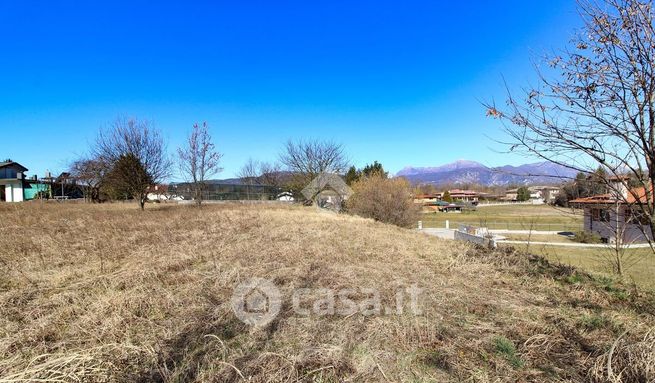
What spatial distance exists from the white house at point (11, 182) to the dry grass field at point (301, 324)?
1656 inches

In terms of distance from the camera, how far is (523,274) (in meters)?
5.12

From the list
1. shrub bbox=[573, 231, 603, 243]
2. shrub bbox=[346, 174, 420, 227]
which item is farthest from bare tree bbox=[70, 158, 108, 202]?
shrub bbox=[573, 231, 603, 243]

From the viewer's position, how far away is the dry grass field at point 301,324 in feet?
7.31

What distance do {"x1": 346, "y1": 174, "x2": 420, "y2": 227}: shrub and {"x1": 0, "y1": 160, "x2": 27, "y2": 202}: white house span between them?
1518 inches

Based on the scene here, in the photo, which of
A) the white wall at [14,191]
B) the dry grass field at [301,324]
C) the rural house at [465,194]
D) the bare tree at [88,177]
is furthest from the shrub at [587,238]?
the rural house at [465,194]

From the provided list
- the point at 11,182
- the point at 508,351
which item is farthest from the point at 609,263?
the point at 11,182

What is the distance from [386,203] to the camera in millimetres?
19734

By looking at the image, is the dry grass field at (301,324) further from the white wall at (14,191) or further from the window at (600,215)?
the white wall at (14,191)

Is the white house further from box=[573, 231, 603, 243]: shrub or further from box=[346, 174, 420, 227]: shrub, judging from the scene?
box=[573, 231, 603, 243]: shrub

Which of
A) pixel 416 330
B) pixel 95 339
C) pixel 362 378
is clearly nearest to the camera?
pixel 362 378

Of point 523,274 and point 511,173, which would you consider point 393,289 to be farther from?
point 523,274

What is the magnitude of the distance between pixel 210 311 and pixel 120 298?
945 millimetres

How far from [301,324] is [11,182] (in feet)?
157

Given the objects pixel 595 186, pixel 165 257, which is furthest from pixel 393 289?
pixel 165 257
